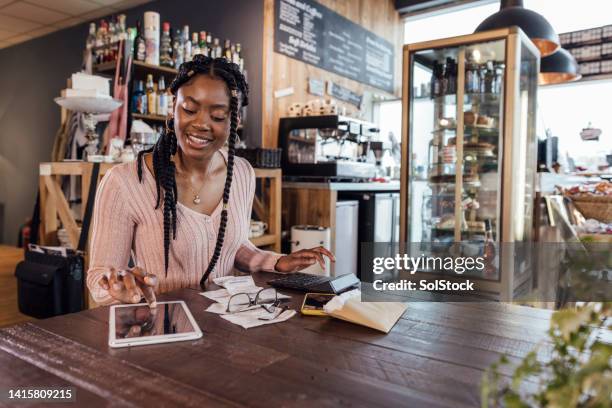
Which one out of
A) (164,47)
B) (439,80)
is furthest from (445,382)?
(164,47)

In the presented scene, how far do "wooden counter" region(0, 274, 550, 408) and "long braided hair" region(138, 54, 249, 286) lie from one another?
436 mm

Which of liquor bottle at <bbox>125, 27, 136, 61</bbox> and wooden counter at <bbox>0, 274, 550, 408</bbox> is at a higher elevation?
liquor bottle at <bbox>125, 27, 136, 61</bbox>

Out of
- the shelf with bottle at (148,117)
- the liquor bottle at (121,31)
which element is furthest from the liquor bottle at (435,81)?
the liquor bottle at (121,31)

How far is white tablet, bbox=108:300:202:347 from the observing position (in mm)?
949

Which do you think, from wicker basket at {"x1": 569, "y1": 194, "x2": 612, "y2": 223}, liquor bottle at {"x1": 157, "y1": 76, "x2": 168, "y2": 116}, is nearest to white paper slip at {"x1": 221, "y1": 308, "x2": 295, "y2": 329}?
wicker basket at {"x1": 569, "y1": 194, "x2": 612, "y2": 223}

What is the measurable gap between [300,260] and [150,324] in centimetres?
61

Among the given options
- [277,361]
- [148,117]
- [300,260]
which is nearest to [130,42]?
[148,117]

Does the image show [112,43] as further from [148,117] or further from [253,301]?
[253,301]

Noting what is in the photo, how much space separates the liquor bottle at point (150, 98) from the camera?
4.16 metres

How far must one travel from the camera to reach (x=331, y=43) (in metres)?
5.47

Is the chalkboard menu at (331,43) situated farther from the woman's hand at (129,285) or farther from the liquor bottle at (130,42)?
the woman's hand at (129,285)

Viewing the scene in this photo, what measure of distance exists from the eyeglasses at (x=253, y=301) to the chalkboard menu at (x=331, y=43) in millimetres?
3794

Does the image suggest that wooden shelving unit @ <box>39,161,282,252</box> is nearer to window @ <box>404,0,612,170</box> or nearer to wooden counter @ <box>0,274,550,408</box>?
wooden counter @ <box>0,274,550,408</box>

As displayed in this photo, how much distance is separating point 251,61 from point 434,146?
1957 millimetres
